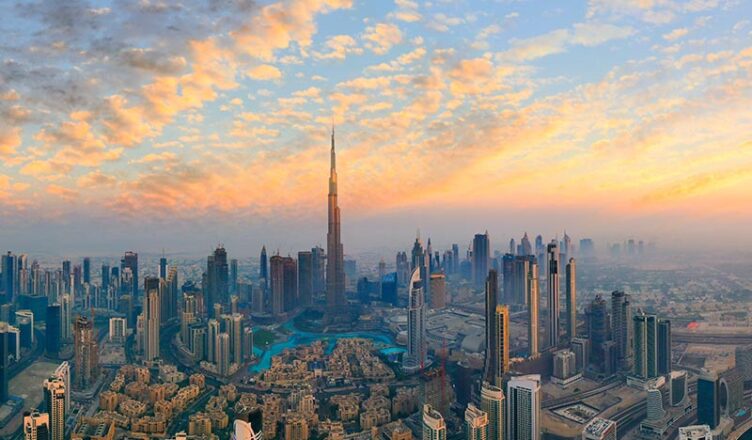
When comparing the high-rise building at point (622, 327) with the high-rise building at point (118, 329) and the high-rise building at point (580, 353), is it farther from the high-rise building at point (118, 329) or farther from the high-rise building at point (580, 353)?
the high-rise building at point (118, 329)

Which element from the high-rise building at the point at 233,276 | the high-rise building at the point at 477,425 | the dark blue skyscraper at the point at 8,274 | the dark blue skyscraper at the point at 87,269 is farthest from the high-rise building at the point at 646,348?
the dark blue skyscraper at the point at 87,269

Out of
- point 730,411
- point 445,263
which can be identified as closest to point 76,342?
point 730,411

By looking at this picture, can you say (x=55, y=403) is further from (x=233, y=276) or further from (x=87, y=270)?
(x=87, y=270)

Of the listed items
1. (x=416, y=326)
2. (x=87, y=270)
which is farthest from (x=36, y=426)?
(x=87, y=270)

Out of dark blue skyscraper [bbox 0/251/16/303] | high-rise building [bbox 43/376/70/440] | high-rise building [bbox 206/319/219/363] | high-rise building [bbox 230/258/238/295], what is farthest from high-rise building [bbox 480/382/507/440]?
dark blue skyscraper [bbox 0/251/16/303]

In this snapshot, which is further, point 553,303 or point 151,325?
point 151,325

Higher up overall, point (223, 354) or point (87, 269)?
point (87, 269)

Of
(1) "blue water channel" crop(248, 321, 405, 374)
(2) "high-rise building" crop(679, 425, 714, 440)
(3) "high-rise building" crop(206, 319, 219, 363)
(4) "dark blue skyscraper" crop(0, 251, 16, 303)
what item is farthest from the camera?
(4) "dark blue skyscraper" crop(0, 251, 16, 303)

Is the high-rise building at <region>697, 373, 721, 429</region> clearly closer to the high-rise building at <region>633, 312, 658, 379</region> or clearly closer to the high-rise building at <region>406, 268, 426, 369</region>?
the high-rise building at <region>633, 312, 658, 379</region>
